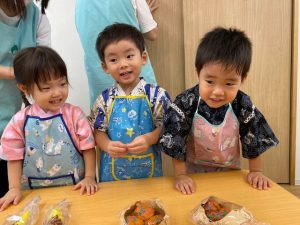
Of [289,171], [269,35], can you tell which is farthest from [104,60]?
[289,171]

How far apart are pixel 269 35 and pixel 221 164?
121 cm

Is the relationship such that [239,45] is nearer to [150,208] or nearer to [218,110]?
[218,110]

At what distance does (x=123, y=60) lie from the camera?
3.59 ft

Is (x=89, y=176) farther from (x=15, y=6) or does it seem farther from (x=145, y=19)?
(x=145, y=19)

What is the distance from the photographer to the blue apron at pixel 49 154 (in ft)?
3.43

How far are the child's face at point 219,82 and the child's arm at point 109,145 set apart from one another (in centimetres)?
30

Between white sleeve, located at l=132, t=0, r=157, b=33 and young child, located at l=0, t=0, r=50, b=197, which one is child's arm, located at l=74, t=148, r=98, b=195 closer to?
young child, located at l=0, t=0, r=50, b=197

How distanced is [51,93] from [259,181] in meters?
0.70

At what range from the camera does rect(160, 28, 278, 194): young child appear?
3.17ft

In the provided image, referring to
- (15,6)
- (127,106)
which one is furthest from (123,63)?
(15,6)

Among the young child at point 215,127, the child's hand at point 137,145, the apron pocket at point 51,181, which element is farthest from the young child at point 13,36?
the young child at point 215,127

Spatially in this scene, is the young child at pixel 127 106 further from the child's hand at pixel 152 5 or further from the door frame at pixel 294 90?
the door frame at pixel 294 90

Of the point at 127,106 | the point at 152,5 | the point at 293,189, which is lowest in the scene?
the point at 293,189

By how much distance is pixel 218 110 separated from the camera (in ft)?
3.51
